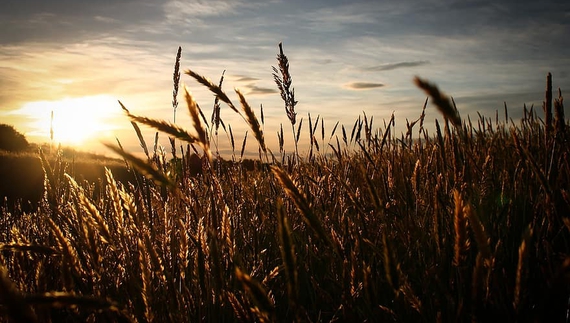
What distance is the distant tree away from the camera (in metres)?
18.5

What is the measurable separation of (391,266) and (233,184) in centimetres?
183

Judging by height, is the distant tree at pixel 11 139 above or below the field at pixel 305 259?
above

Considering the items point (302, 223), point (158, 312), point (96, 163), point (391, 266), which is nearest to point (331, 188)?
point (302, 223)

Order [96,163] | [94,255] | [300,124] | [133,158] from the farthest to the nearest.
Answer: [96,163] < [300,124] < [94,255] < [133,158]

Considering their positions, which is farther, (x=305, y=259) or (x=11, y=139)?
(x=11, y=139)

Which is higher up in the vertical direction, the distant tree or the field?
the distant tree

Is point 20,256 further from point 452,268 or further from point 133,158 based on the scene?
point 452,268

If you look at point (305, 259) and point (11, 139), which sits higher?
point (11, 139)

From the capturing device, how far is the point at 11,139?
62.3 ft

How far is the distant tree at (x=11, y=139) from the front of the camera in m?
18.5

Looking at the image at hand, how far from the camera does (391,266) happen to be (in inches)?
45.7

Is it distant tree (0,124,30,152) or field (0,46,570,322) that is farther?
distant tree (0,124,30,152)

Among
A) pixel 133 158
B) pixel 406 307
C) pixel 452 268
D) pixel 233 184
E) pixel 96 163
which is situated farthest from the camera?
pixel 96 163

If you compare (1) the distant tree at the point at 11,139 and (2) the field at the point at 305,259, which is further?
(1) the distant tree at the point at 11,139
